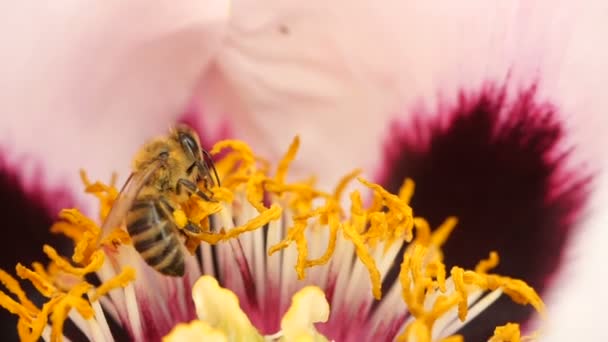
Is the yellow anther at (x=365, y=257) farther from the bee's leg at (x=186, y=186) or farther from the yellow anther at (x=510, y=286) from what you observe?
the bee's leg at (x=186, y=186)

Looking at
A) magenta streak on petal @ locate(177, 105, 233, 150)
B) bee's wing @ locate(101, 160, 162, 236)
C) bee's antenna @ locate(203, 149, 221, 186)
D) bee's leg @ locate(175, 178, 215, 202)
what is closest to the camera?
bee's wing @ locate(101, 160, 162, 236)

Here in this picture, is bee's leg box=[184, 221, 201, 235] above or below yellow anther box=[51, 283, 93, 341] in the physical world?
above

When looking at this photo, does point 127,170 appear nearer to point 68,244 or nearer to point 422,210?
point 68,244

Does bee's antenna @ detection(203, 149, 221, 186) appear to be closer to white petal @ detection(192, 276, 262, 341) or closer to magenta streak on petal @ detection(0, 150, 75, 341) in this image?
white petal @ detection(192, 276, 262, 341)

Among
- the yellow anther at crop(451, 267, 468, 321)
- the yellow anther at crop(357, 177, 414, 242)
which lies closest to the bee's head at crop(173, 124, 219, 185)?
the yellow anther at crop(357, 177, 414, 242)

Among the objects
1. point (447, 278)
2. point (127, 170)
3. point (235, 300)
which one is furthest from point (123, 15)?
point (447, 278)

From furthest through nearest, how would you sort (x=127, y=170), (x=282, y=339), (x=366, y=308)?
(x=127, y=170), (x=366, y=308), (x=282, y=339)
